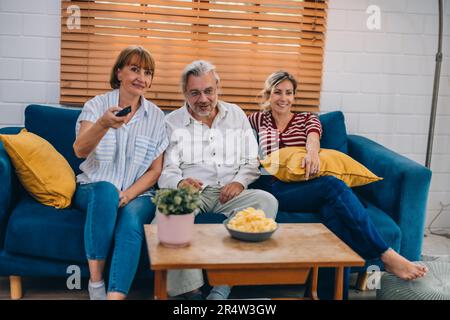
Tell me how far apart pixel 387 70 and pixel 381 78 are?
62 mm

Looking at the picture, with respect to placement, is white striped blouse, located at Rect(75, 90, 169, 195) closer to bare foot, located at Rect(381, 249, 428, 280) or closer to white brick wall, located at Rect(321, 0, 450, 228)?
bare foot, located at Rect(381, 249, 428, 280)

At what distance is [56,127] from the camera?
279 centimetres

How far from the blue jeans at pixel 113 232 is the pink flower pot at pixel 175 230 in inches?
12.3

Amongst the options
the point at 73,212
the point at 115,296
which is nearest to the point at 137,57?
the point at 73,212

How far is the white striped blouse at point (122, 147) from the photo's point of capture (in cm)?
253

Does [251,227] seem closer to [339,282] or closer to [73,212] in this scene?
[339,282]

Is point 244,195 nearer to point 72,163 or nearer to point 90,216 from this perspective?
point 90,216

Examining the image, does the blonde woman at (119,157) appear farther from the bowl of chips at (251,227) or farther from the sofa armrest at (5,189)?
the bowl of chips at (251,227)

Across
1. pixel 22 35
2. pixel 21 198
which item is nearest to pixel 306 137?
pixel 21 198

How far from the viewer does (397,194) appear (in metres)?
2.59

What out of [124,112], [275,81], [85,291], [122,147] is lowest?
[85,291]

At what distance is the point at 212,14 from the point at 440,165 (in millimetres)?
1772

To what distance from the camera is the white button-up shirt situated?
2.65 m

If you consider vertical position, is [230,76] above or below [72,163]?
above
